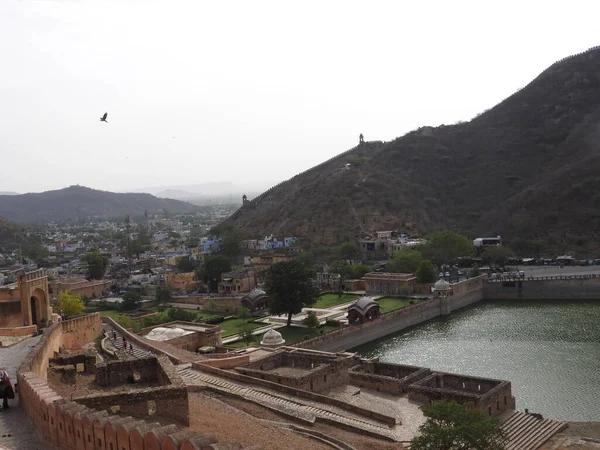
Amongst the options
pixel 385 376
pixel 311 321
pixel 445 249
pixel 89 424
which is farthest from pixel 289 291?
pixel 89 424

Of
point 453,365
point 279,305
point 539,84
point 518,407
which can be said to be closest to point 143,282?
point 279,305

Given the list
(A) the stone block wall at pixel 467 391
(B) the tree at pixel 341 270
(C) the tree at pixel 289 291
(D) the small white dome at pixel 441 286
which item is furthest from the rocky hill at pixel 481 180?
(A) the stone block wall at pixel 467 391

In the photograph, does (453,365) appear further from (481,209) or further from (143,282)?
(481,209)

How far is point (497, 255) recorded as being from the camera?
6031 centimetres

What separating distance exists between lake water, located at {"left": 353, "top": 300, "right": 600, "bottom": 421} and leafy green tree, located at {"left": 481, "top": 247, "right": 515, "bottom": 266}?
12.1m

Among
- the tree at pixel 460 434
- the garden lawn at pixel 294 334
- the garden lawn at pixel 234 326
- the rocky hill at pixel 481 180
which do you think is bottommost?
the garden lawn at pixel 294 334

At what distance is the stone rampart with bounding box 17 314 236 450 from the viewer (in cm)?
896

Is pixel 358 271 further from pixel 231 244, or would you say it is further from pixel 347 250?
pixel 231 244

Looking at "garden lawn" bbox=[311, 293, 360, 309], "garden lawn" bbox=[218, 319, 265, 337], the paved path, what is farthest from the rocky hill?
the paved path

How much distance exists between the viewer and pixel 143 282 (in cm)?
6378

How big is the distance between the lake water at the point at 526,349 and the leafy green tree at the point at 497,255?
1212cm

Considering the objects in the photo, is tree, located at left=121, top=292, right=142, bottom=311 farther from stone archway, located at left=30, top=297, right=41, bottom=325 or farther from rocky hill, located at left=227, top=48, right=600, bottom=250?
rocky hill, located at left=227, top=48, right=600, bottom=250

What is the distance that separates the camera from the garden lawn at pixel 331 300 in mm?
45700

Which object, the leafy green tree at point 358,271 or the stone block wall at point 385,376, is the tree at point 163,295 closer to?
the leafy green tree at point 358,271
